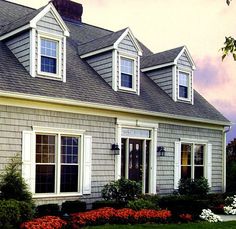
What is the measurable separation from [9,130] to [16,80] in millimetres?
1596

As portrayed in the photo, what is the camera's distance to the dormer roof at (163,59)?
1978 centimetres

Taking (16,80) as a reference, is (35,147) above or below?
below

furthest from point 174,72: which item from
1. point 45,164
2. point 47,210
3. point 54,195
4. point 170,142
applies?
point 47,210

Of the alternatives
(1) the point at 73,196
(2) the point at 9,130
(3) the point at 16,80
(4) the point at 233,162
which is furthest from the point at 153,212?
(4) the point at 233,162

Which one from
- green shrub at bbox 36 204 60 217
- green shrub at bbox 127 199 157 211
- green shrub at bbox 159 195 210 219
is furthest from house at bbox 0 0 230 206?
green shrub at bbox 159 195 210 219

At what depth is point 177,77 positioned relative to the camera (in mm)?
19766

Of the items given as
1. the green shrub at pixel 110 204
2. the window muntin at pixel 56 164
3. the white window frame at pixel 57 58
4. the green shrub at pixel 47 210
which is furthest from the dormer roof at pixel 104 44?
the green shrub at pixel 47 210

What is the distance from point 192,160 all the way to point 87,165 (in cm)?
632

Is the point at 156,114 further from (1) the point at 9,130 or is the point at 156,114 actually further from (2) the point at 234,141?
(2) the point at 234,141

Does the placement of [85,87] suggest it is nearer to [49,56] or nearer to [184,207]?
[49,56]

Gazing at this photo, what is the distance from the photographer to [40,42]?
14.3m

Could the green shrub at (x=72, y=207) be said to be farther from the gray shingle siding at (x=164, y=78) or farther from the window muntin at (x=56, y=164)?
the gray shingle siding at (x=164, y=78)

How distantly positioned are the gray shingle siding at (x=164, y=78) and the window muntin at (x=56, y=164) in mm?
6518

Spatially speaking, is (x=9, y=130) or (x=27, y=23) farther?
(x=27, y=23)
